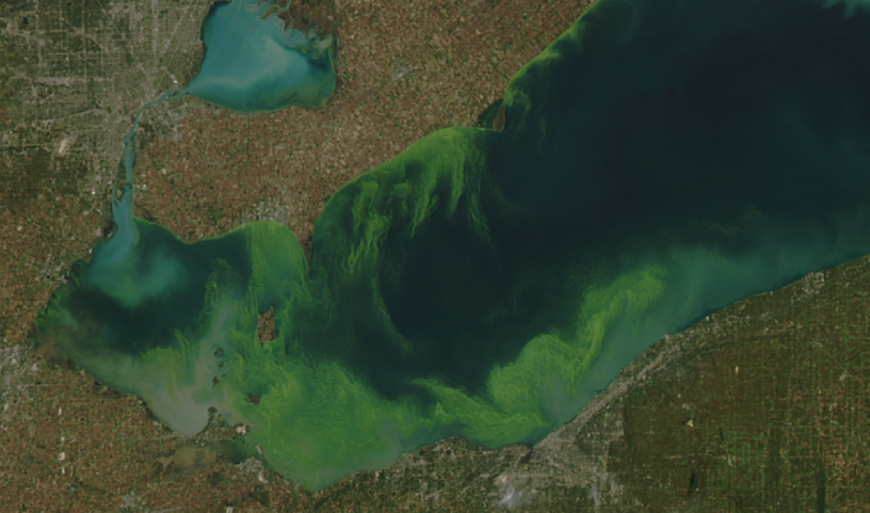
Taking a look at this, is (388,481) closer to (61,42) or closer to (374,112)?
(374,112)

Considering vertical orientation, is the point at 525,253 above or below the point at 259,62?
above

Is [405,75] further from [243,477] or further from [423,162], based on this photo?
[243,477]

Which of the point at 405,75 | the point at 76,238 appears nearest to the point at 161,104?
the point at 76,238

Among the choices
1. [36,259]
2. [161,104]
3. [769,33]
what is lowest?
[36,259]

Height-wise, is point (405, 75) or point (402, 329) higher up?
point (405, 75)
